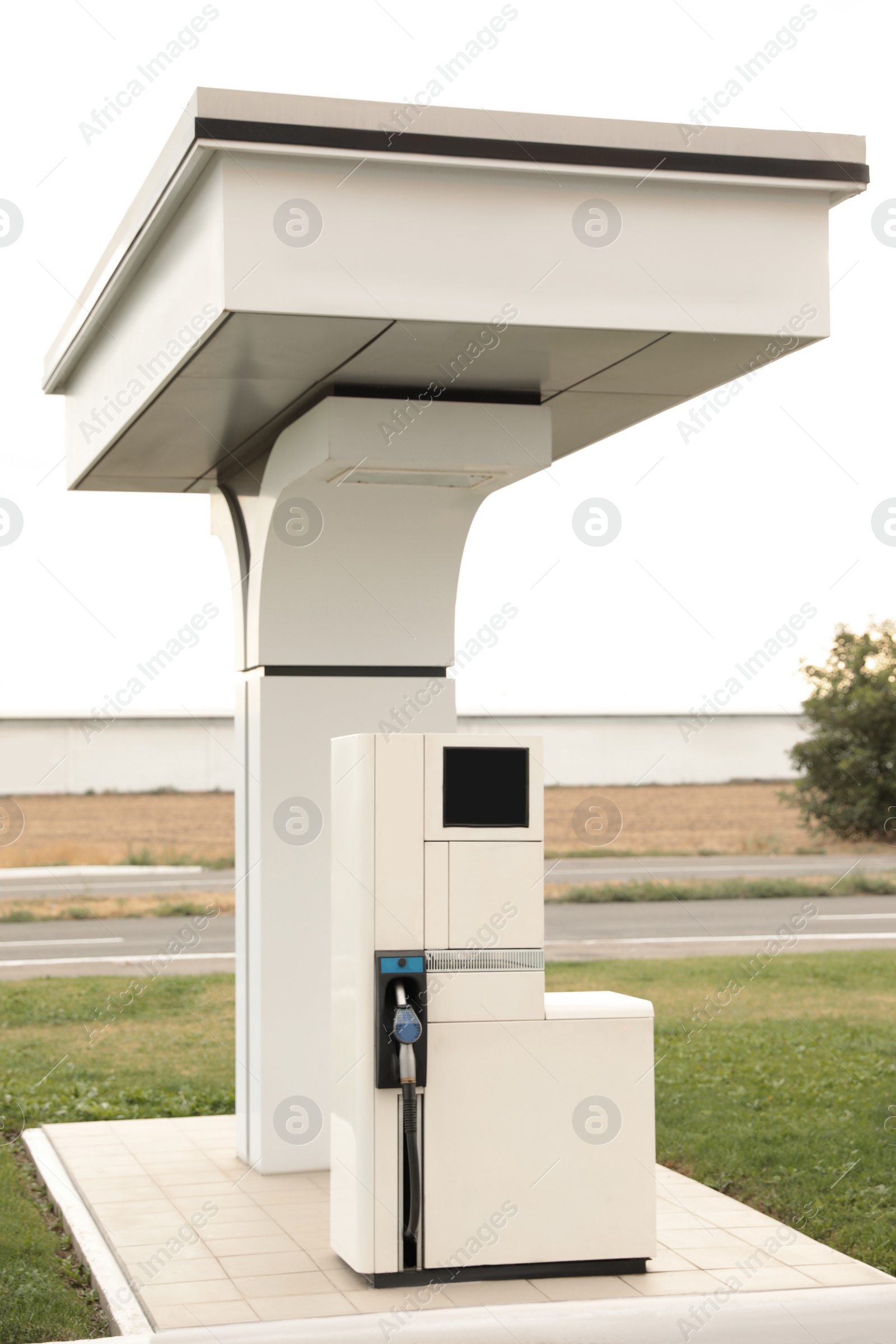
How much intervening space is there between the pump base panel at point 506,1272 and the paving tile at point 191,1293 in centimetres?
58

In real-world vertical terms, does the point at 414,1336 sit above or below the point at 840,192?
below

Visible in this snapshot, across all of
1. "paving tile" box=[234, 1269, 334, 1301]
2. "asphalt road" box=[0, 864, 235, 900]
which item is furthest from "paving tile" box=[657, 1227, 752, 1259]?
"asphalt road" box=[0, 864, 235, 900]

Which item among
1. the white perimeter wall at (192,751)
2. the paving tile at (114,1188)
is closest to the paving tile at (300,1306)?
the paving tile at (114,1188)

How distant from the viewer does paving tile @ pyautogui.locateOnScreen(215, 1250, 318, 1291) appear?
20.5 ft

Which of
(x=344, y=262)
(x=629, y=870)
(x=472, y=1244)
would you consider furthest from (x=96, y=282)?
(x=629, y=870)

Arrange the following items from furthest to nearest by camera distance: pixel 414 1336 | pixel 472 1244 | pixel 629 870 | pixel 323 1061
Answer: pixel 629 870 → pixel 323 1061 → pixel 472 1244 → pixel 414 1336

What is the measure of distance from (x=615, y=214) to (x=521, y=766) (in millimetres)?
2344

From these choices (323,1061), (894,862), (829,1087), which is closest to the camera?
(323,1061)

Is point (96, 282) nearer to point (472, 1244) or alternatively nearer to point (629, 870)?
point (472, 1244)

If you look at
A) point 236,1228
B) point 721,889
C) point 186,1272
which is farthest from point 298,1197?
point 721,889

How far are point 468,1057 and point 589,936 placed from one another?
13.0m

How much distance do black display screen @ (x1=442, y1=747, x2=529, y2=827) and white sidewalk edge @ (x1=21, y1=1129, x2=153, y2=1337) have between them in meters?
2.33

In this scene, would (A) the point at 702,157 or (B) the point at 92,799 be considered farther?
(B) the point at 92,799

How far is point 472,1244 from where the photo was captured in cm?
608
